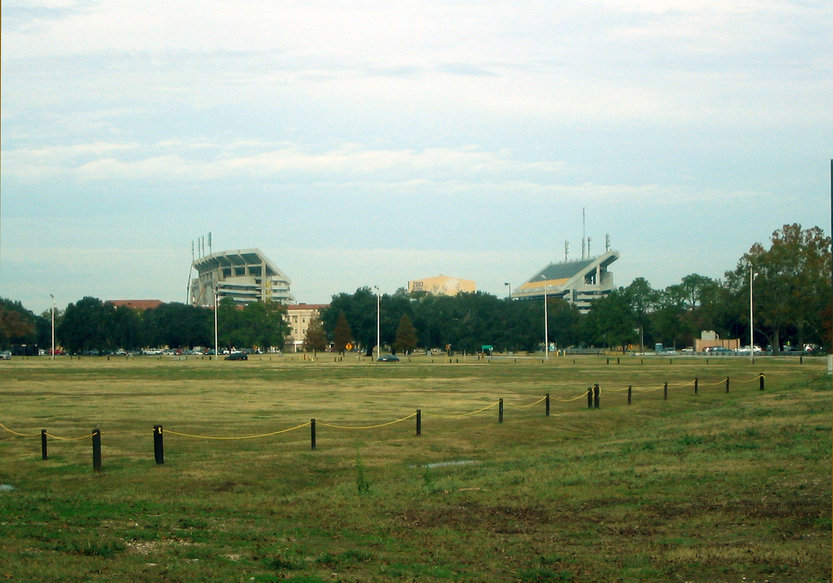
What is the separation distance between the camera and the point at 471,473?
21.9 metres

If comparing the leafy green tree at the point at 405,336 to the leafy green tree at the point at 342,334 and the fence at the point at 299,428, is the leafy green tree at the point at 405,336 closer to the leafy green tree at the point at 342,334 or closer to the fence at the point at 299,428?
the leafy green tree at the point at 342,334

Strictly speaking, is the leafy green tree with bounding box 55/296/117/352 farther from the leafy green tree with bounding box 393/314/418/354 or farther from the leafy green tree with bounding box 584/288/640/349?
the leafy green tree with bounding box 584/288/640/349

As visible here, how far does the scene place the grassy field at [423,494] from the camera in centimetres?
1218

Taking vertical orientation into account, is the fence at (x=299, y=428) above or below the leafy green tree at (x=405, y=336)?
below

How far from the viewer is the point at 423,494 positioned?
1898cm

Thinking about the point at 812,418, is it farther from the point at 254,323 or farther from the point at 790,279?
the point at 254,323

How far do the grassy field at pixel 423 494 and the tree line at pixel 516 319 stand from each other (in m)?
85.9

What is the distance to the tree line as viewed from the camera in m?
121

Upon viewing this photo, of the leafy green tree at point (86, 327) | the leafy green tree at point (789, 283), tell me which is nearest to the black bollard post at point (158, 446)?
the leafy green tree at point (789, 283)

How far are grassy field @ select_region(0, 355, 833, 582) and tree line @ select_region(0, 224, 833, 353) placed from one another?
85891mm

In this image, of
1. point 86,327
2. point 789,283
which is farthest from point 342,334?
point 789,283

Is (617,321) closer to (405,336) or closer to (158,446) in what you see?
(405,336)

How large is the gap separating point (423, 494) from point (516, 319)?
14563 cm

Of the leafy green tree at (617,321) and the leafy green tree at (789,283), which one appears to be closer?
the leafy green tree at (789,283)
